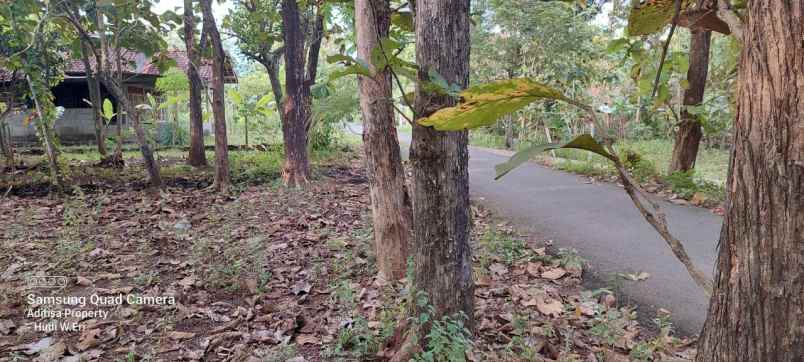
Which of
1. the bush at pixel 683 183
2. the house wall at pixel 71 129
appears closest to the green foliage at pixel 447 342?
the bush at pixel 683 183

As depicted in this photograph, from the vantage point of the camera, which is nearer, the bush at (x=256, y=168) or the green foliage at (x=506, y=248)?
the green foliage at (x=506, y=248)

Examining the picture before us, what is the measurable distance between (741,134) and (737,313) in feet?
1.17

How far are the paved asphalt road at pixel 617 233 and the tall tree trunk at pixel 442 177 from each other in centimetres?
179

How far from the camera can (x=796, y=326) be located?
0.83 meters

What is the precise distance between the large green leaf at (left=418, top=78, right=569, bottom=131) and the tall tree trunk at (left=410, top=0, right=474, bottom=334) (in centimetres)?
82

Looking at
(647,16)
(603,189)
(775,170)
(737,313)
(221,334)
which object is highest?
(647,16)

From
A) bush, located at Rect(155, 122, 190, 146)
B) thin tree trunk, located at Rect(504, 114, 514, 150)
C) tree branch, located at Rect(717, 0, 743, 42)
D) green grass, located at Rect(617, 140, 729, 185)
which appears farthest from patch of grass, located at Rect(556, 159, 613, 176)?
bush, located at Rect(155, 122, 190, 146)

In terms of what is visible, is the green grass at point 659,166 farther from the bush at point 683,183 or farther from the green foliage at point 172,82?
the green foliage at point 172,82

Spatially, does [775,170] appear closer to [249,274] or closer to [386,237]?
[386,237]

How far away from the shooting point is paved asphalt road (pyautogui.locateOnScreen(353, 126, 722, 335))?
3.50 metres

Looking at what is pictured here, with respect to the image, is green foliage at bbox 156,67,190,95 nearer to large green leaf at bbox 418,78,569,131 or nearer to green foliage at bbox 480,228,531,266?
green foliage at bbox 480,228,531,266

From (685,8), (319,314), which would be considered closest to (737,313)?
(685,8)

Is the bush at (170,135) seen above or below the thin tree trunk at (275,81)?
below

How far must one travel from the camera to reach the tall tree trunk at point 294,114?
26.8 feet
